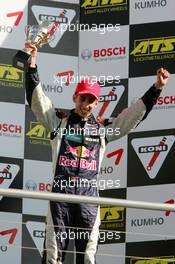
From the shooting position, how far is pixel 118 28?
5.37 meters

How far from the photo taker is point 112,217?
5.24 meters

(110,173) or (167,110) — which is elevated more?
(167,110)

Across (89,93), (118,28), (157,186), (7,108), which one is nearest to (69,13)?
(118,28)

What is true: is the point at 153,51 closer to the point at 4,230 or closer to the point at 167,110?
the point at 167,110

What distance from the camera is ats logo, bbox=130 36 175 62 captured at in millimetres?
5297

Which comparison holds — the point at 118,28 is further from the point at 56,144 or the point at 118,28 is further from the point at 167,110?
the point at 56,144

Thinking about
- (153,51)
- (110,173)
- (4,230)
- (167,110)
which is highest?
(153,51)

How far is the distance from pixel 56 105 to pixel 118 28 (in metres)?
0.56

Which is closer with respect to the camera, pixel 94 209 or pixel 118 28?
pixel 94 209

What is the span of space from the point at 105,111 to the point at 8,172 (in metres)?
0.64

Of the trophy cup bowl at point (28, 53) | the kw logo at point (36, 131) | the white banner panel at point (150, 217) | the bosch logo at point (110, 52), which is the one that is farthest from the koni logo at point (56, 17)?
the trophy cup bowl at point (28, 53)

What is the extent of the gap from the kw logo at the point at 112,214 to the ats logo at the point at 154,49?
33.5 inches

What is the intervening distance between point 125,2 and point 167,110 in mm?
671
